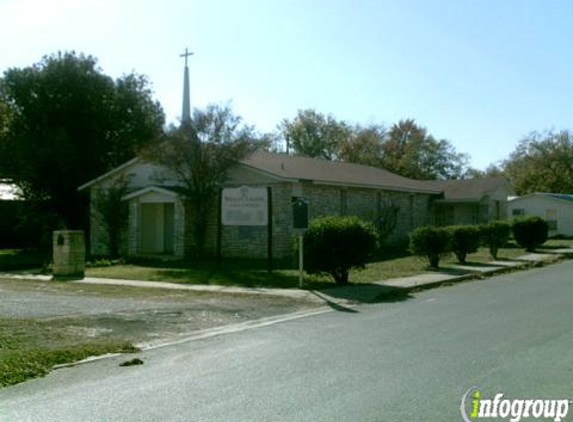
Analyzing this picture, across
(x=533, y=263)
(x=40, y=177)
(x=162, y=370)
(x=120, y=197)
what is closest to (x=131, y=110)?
(x=40, y=177)

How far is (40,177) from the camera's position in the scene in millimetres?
30844

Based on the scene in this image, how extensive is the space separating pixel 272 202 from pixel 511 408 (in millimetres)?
18941

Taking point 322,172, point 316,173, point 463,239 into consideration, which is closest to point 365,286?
point 463,239

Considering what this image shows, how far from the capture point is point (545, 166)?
69312 mm

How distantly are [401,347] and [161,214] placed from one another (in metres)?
20.4

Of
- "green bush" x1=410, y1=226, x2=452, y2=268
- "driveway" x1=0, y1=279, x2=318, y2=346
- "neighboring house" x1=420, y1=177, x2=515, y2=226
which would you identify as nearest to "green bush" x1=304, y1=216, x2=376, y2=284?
"driveway" x1=0, y1=279, x2=318, y2=346

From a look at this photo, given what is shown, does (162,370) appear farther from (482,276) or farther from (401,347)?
(482,276)

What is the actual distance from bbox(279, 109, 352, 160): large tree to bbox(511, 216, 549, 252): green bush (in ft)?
135

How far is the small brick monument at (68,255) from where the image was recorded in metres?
19.6

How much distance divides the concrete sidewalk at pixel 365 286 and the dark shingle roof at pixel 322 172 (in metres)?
6.86

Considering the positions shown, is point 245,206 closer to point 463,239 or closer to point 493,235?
point 463,239

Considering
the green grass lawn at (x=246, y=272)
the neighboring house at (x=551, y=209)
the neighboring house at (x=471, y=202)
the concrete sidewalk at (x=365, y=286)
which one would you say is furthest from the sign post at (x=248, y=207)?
the neighboring house at (x=551, y=209)

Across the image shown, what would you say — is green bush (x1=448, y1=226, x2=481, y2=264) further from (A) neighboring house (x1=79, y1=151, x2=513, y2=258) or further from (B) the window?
(B) the window

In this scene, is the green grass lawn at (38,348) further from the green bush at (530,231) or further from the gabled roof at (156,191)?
the green bush at (530,231)
